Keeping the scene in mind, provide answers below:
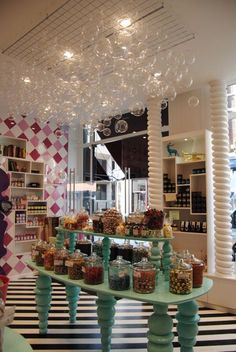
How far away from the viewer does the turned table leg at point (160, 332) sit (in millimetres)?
2033

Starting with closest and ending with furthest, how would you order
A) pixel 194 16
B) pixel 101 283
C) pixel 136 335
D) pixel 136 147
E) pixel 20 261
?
pixel 101 283
pixel 194 16
pixel 136 335
pixel 20 261
pixel 136 147

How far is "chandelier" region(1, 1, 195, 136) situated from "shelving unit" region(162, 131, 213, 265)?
0.91 metres

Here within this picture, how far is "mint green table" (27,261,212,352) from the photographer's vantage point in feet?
6.72

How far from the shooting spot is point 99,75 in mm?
3719

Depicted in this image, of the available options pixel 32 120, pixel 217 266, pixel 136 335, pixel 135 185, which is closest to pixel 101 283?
pixel 136 335

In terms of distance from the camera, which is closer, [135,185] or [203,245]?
[203,245]

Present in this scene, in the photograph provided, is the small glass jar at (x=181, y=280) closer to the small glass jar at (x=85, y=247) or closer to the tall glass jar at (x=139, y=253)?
the tall glass jar at (x=139, y=253)

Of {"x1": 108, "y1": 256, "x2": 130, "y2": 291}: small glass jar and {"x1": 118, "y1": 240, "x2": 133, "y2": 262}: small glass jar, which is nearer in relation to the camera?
{"x1": 108, "y1": 256, "x2": 130, "y2": 291}: small glass jar

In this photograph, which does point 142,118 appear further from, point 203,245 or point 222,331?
point 222,331

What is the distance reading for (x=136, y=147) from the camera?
6465mm

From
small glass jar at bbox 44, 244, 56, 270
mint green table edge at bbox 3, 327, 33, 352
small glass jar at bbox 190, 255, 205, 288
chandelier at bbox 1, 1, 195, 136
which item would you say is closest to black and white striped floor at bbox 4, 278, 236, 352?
small glass jar at bbox 44, 244, 56, 270

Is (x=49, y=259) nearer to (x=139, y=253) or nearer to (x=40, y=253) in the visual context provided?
(x=40, y=253)

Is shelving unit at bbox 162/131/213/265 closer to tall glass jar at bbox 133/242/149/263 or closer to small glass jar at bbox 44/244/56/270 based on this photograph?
tall glass jar at bbox 133/242/149/263

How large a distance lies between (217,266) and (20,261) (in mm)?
3774
